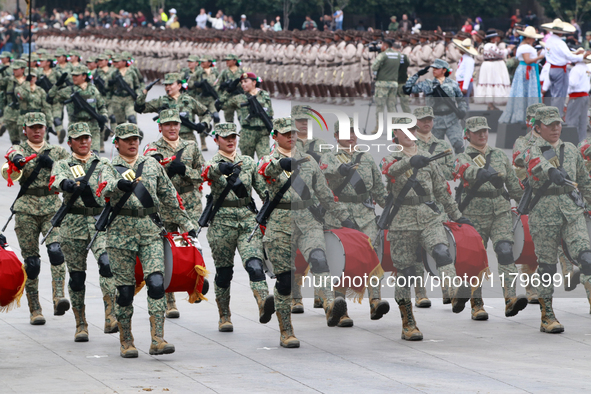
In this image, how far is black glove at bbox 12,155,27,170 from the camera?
10273mm

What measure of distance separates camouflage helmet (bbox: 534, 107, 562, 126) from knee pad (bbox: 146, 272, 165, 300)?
391cm

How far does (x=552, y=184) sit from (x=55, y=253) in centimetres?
486

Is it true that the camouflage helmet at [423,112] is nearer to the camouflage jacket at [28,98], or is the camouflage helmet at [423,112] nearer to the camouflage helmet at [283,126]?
the camouflage helmet at [283,126]

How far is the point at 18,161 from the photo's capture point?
405 inches

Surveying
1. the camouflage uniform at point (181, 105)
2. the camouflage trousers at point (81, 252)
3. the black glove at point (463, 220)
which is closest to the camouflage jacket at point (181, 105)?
the camouflage uniform at point (181, 105)

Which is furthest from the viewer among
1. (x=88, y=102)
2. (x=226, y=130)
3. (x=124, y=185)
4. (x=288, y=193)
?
(x=88, y=102)

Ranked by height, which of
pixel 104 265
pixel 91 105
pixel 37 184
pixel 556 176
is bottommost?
pixel 104 265

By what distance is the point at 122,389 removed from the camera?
7785mm

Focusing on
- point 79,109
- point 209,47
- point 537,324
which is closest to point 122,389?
point 537,324

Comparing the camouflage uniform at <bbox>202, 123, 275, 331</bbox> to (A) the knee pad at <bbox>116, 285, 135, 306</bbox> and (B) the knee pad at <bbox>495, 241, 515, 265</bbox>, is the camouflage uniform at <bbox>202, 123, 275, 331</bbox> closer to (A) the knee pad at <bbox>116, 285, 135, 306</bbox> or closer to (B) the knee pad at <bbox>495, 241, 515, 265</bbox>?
(A) the knee pad at <bbox>116, 285, 135, 306</bbox>

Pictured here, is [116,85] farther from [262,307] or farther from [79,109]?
[262,307]

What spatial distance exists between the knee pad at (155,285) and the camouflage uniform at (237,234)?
1.08 metres

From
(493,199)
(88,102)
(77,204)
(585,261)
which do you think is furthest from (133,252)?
(88,102)

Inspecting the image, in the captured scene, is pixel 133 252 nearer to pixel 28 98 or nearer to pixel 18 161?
pixel 18 161
